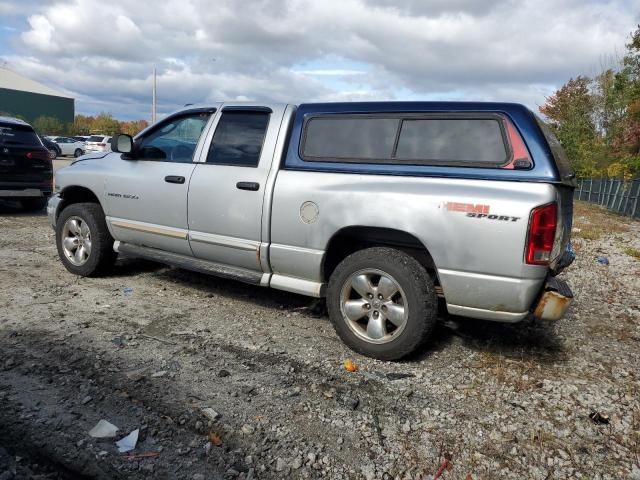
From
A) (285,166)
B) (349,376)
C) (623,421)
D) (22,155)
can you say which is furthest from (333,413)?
(22,155)

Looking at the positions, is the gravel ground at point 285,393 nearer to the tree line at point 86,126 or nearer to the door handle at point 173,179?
the door handle at point 173,179

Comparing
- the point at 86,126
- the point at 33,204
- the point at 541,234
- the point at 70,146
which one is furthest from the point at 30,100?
the point at 541,234

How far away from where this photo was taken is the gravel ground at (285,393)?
254cm

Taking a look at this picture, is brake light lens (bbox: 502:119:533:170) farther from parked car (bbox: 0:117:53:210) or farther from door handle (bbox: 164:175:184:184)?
parked car (bbox: 0:117:53:210)

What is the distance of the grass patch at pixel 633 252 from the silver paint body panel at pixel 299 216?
6.70 m

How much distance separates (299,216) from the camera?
402 cm

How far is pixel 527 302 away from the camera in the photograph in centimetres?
332

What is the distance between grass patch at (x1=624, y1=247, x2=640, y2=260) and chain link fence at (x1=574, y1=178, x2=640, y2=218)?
4476 mm

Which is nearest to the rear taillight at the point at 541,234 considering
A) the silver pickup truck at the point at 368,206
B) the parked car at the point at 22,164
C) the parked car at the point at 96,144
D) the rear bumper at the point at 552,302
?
the silver pickup truck at the point at 368,206

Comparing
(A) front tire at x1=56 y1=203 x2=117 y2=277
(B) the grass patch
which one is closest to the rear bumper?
(A) front tire at x1=56 y1=203 x2=117 y2=277

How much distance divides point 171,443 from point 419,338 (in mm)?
1819

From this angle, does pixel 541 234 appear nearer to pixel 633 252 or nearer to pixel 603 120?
pixel 633 252

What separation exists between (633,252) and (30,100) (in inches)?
2959

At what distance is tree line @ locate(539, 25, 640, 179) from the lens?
695 inches
